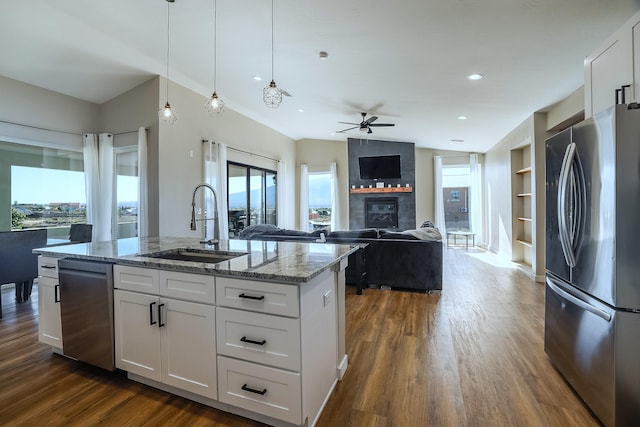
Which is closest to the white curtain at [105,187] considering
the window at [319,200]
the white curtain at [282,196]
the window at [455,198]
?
the white curtain at [282,196]

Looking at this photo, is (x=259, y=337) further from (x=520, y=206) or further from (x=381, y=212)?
(x=381, y=212)

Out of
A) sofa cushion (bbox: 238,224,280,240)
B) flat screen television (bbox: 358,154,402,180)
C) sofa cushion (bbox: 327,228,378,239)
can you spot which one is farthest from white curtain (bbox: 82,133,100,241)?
flat screen television (bbox: 358,154,402,180)

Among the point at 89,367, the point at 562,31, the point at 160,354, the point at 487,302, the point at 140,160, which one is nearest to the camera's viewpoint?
the point at 160,354

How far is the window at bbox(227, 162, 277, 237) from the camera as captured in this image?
6.48 meters

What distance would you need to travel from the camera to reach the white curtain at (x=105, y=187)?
508 cm

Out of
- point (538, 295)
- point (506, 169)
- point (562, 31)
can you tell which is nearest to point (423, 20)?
point (562, 31)

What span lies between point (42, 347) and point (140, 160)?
2.87 meters

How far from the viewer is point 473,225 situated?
855 cm

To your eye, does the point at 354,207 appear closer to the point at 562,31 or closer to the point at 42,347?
the point at 562,31

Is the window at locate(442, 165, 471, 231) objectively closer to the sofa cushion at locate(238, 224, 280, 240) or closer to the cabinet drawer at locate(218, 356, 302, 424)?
the sofa cushion at locate(238, 224, 280, 240)

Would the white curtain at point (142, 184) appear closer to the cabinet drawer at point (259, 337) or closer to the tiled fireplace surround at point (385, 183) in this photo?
the cabinet drawer at point (259, 337)

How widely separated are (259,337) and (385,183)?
727cm

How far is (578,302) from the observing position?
188cm

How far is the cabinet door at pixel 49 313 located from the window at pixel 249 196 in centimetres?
400
